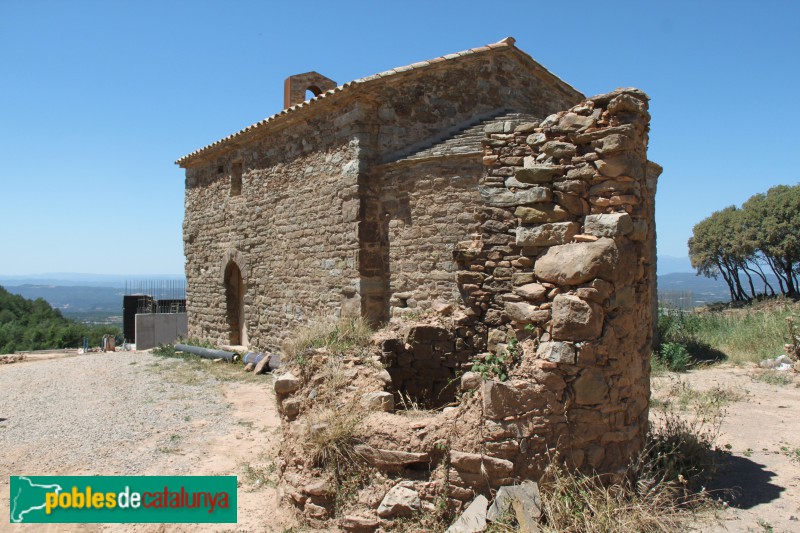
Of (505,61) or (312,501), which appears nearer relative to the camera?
(312,501)

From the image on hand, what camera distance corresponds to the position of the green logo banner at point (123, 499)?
5.37 meters

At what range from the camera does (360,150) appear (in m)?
9.94

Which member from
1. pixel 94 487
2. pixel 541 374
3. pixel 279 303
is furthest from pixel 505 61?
pixel 94 487

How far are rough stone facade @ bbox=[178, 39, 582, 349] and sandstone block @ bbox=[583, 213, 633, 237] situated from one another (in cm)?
481

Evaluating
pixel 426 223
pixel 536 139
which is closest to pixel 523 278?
pixel 536 139

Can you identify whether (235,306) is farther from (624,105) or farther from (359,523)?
(624,105)

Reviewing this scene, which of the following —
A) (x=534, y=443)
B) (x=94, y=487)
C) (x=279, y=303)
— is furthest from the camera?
(x=279, y=303)

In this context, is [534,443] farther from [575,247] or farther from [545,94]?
[545,94]

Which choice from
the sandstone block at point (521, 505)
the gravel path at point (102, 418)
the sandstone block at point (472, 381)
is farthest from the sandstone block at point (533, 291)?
the gravel path at point (102, 418)

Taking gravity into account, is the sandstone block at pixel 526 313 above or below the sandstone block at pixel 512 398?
above

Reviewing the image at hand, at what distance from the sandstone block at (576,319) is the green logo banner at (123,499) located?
12.0 feet

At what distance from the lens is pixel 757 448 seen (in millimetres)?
5863

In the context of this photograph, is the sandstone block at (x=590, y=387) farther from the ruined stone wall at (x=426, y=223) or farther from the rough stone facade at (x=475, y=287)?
the ruined stone wall at (x=426, y=223)

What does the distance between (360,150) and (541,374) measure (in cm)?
696
